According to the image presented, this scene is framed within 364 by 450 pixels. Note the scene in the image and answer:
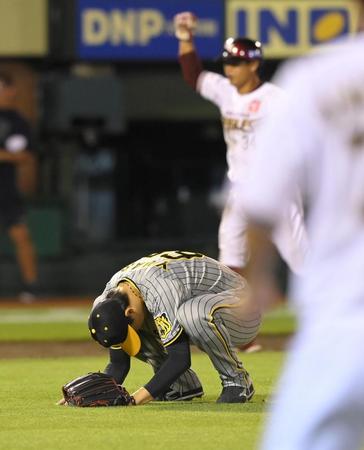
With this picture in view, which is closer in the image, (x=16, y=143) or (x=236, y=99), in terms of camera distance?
(x=236, y=99)

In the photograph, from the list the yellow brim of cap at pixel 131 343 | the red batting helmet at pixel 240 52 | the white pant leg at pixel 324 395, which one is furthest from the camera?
the red batting helmet at pixel 240 52

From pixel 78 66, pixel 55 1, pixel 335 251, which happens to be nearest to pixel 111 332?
pixel 335 251

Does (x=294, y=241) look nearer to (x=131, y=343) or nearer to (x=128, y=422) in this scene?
(x=131, y=343)

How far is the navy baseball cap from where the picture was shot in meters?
6.55

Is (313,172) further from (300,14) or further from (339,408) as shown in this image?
(300,14)

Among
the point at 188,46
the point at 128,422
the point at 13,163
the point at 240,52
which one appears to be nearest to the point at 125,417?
the point at 128,422

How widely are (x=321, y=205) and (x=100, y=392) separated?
157 inches

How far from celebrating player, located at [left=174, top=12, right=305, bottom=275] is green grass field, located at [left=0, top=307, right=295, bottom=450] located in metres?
0.88

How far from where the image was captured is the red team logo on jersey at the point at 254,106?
9.79 meters

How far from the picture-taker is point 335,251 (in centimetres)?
305

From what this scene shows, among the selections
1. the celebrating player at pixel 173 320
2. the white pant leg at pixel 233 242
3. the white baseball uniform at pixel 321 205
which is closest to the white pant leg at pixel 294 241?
the white pant leg at pixel 233 242

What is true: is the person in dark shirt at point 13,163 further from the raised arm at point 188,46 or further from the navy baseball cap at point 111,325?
the navy baseball cap at point 111,325

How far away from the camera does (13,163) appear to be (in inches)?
627

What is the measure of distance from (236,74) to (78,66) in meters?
10.4
